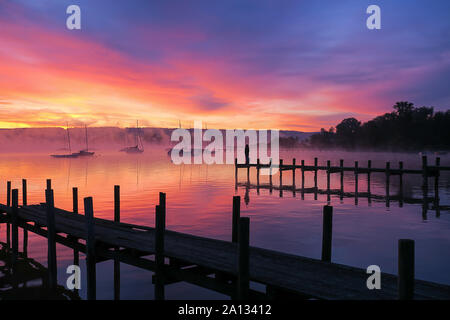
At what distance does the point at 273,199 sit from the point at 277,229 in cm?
1062

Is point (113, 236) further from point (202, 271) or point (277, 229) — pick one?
point (277, 229)

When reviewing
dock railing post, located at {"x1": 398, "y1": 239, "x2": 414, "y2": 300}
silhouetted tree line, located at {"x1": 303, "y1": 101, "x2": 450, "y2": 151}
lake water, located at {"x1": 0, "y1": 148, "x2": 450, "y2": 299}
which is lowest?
lake water, located at {"x1": 0, "y1": 148, "x2": 450, "y2": 299}

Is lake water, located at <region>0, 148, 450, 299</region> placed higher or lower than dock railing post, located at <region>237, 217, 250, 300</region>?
lower

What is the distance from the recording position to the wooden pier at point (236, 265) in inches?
249

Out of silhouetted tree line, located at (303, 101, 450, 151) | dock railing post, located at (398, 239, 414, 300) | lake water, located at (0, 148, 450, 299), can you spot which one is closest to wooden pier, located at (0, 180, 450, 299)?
dock railing post, located at (398, 239, 414, 300)

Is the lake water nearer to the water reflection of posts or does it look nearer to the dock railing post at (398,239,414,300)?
the water reflection of posts

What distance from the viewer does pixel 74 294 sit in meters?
11.5

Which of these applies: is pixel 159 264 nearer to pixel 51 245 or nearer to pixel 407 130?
pixel 51 245

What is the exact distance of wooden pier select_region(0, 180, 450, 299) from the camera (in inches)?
249

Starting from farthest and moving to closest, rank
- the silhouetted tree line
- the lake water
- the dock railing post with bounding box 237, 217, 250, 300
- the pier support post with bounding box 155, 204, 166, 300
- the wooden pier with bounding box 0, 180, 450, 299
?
the silhouetted tree line
the lake water
the pier support post with bounding box 155, 204, 166, 300
the dock railing post with bounding box 237, 217, 250, 300
the wooden pier with bounding box 0, 180, 450, 299

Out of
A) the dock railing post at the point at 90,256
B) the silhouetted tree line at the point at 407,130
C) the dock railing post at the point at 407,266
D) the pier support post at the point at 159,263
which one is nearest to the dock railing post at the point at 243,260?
the pier support post at the point at 159,263

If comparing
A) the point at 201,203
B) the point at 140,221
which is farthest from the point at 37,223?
the point at 201,203

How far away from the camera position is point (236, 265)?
766 cm
